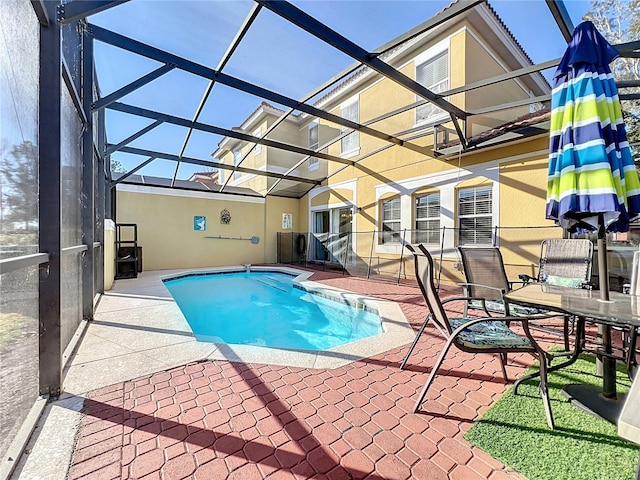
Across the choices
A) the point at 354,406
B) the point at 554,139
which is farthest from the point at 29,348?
the point at 554,139

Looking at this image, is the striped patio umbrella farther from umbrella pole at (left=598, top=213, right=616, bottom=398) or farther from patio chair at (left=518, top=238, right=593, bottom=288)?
patio chair at (left=518, top=238, right=593, bottom=288)

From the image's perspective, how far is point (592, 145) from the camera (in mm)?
1957

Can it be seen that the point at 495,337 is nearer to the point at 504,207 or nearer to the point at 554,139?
the point at 554,139

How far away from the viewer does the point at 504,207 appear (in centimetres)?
615

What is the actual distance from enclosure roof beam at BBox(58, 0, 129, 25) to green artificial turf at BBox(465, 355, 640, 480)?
417 centimetres

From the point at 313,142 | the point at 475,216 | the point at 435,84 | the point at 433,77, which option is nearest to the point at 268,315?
the point at 475,216

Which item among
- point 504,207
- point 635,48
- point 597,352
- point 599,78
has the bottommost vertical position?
point 597,352

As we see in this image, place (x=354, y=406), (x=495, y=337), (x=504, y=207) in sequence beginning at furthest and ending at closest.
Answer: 1. (x=504, y=207)
2. (x=495, y=337)
3. (x=354, y=406)

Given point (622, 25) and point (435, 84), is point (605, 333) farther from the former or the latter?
point (622, 25)

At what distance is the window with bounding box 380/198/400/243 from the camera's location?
8.49 m

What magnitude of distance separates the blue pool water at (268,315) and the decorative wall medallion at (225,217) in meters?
3.00

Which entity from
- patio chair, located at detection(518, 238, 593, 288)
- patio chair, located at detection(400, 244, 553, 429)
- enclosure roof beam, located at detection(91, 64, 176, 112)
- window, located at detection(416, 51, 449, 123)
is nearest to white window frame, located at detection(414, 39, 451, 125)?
window, located at detection(416, 51, 449, 123)

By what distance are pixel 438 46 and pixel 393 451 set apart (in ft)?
28.4

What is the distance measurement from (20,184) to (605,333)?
13.8 ft
